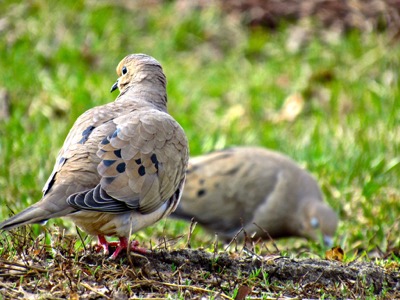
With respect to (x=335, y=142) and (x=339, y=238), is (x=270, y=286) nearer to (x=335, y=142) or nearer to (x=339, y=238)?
(x=339, y=238)

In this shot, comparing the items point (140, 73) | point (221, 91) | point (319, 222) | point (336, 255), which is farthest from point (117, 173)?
point (221, 91)

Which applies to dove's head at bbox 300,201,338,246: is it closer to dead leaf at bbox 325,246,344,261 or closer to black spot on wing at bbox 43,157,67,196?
dead leaf at bbox 325,246,344,261

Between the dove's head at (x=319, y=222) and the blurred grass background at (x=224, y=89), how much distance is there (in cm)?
12

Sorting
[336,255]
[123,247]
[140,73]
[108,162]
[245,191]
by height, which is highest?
[140,73]

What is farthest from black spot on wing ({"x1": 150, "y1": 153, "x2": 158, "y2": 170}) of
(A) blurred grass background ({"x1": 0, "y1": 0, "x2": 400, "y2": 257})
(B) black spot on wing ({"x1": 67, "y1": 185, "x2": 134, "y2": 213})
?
(A) blurred grass background ({"x1": 0, "y1": 0, "x2": 400, "y2": 257})

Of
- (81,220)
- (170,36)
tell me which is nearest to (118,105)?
(81,220)

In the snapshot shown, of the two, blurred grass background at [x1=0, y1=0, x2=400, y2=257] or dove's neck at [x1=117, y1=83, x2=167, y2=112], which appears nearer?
dove's neck at [x1=117, y1=83, x2=167, y2=112]

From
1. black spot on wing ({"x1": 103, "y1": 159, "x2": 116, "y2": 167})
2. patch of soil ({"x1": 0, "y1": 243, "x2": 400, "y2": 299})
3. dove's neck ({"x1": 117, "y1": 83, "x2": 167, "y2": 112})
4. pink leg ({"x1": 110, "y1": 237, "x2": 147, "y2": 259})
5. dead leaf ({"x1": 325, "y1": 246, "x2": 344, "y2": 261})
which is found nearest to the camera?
patch of soil ({"x1": 0, "y1": 243, "x2": 400, "y2": 299})

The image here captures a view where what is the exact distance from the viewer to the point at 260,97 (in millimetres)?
9484

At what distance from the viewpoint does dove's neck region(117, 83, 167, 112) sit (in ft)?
15.4

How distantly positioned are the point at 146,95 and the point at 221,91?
499 centimetres

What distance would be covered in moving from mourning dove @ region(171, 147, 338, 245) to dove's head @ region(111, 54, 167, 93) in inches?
101

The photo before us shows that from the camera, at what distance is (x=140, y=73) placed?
484 centimetres

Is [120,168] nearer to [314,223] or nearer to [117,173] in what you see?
[117,173]
